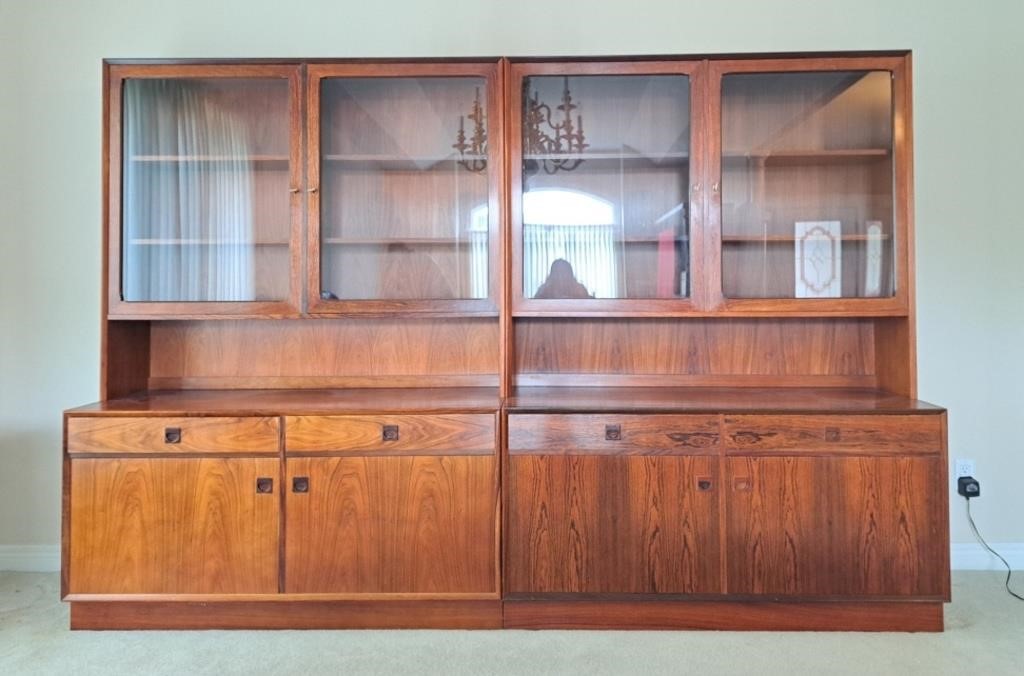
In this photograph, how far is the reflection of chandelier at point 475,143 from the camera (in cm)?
196

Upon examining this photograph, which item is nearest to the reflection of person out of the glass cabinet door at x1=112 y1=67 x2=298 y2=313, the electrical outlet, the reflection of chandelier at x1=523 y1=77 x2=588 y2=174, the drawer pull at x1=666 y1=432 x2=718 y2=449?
the reflection of chandelier at x1=523 y1=77 x2=588 y2=174

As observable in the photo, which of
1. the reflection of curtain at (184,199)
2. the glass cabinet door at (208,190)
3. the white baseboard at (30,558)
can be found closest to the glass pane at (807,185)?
the glass cabinet door at (208,190)

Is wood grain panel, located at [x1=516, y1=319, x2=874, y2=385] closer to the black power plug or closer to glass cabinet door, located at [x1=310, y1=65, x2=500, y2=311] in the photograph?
glass cabinet door, located at [x1=310, y1=65, x2=500, y2=311]

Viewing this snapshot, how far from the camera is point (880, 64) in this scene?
185 centimetres

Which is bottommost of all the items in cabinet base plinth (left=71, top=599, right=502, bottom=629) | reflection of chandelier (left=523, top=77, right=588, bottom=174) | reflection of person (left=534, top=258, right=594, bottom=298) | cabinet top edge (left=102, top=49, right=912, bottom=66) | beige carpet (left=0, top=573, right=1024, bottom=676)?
beige carpet (left=0, top=573, right=1024, bottom=676)

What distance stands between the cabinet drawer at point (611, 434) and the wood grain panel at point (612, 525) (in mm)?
29

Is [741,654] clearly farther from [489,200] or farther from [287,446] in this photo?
[489,200]

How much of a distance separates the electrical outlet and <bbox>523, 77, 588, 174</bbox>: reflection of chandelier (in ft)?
6.22

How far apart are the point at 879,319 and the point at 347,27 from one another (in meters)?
2.35

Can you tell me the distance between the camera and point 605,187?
79.5 inches

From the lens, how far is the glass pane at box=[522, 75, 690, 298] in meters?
1.94

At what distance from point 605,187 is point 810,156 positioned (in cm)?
73

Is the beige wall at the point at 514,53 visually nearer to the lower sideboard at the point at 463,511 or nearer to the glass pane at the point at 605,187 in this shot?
the glass pane at the point at 605,187

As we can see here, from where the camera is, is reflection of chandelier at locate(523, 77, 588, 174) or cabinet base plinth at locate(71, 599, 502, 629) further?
reflection of chandelier at locate(523, 77, 588, 174)
